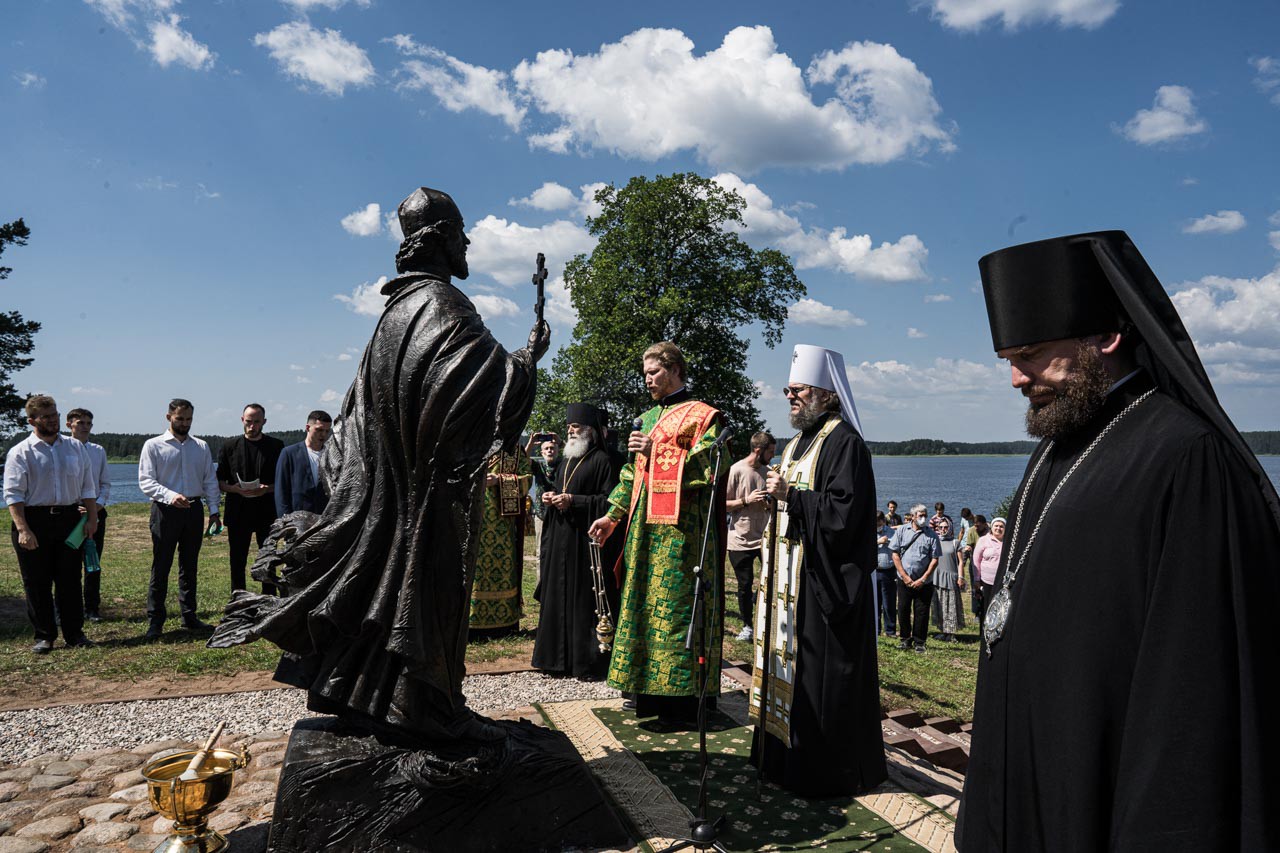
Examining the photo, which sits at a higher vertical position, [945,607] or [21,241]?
[21,241]

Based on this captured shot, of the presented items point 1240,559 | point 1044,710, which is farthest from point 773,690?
point 1240,559

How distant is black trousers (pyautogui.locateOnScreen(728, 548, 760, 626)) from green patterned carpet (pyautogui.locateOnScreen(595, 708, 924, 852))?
4.16 metres

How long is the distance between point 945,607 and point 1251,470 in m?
10.5

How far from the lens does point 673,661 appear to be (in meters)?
5.29

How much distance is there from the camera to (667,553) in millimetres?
5480

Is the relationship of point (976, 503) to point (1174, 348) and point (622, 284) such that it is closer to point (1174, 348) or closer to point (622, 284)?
point (622, 284)

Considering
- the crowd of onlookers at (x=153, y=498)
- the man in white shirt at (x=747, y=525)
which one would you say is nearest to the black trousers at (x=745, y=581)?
the man in white shirt at (x=747, y=525)

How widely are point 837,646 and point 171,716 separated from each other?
475 cm

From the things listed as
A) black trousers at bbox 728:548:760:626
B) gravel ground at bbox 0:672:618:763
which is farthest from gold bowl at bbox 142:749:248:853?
black trousers at bbox 728:548:760:626

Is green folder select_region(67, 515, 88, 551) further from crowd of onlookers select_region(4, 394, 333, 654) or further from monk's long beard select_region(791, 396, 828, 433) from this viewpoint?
monk's long beard select_region(791, 396, 828, 433)

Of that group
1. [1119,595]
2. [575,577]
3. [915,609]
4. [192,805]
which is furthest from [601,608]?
[915,609]

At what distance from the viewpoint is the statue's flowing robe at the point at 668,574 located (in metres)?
5.31

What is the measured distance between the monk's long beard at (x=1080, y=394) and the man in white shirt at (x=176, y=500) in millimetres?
8444

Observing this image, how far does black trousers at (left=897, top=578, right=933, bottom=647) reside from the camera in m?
10.0
